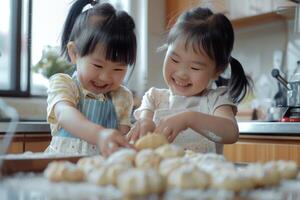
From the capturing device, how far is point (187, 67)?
2.78ft

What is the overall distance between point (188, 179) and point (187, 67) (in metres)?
0.46

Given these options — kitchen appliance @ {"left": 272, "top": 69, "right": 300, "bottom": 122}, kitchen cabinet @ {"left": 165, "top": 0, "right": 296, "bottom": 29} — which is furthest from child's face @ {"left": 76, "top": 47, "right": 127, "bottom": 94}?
kitchen cabinet @ {"left": 165, "top": 0, "right": 296, "bottom": 29}

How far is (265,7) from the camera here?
6.28 feet

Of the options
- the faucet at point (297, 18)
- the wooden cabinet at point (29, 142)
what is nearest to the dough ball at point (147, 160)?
the wooden cabinet at point (29, 142)

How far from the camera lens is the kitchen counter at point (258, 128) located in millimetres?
1291

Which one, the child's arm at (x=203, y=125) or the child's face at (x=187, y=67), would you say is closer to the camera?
the child's arm at (x=203, y=125)

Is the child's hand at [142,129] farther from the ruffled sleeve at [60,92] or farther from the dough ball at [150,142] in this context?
the ruffled sleeve at [60,92]

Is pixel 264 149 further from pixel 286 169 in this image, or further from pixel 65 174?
pixel 65 174

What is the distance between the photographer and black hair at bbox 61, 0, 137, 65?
820 mm

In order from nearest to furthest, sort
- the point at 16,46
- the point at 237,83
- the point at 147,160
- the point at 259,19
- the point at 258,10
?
the point at 147,160, the point at 237,83, the point at 16,46, the point at 258,10, the point at 259,19

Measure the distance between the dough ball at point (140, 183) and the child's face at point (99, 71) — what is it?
1.40 ft

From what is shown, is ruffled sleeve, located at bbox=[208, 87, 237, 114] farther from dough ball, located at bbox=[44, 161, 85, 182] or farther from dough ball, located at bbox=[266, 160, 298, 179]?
dough ball, located at bbox=[44, 161, 85, 182]

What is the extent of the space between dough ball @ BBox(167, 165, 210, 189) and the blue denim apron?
1.48ft

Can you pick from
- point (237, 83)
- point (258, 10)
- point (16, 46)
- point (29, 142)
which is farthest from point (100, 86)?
point (258, 10)
